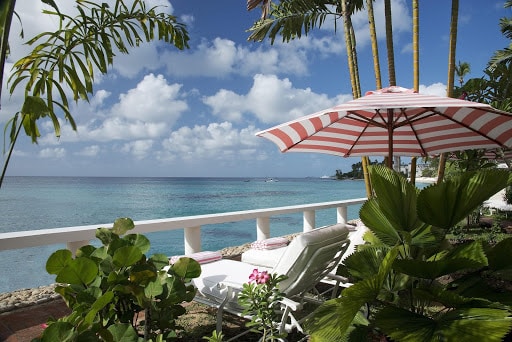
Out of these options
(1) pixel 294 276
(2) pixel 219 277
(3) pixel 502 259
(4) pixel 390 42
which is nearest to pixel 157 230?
(2) pixel 219 277

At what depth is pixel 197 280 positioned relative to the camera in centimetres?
331

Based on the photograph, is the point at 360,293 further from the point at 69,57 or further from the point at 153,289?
the point at 69,57

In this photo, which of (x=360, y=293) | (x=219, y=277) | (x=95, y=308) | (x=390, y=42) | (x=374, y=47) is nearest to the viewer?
(x=360, y=293)

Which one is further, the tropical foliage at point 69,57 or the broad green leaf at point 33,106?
the tropical foliage at point 69,57

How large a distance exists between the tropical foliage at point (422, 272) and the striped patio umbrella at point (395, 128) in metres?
1.26

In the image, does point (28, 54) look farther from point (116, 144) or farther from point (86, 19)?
point (116, 144)

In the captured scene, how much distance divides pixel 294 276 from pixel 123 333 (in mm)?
1280

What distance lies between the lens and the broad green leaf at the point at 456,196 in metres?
1.97

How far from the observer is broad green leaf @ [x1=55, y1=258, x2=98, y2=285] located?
216 centimetres

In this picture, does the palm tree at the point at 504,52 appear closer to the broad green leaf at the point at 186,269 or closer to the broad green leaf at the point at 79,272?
the broad green leaf at the point at 186,269

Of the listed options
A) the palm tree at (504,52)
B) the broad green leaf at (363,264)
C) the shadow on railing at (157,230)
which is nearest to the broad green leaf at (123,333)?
the broad green leaf at (363,264)

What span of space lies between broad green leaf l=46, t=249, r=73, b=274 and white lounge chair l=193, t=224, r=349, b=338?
116 centimetres

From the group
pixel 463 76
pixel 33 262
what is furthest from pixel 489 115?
pixel 463 76

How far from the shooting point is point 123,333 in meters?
2.10
